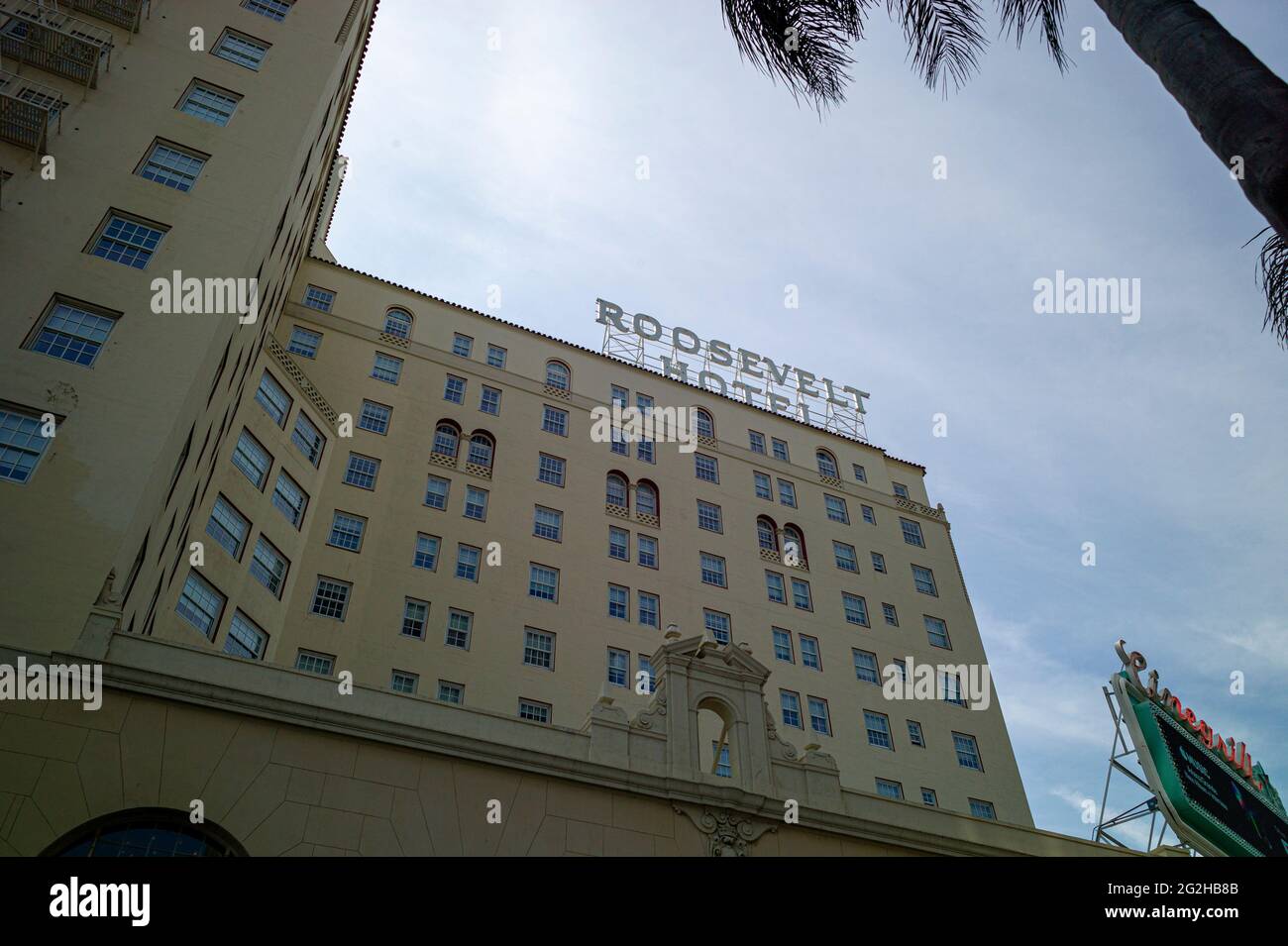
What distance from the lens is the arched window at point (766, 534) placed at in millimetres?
49469

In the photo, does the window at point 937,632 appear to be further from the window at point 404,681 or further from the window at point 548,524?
the window at point 404,681

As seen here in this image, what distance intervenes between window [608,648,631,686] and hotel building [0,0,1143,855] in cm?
16

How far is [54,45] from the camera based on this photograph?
95.6ft

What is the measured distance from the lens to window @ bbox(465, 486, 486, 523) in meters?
42.0

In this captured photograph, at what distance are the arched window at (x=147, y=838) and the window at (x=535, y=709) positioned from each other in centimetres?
1791

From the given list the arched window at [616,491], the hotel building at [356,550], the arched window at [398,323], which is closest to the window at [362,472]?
the hotel building at [356,550]

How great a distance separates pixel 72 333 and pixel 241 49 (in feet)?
48.6

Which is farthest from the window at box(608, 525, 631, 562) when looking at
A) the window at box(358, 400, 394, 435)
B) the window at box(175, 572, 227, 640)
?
Result: the window at box(175, 572, 227, 640)

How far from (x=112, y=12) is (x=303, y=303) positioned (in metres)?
15.0

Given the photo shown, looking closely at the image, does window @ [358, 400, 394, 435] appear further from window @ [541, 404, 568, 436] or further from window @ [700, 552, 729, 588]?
window @ [700, 552, 729, 588]
